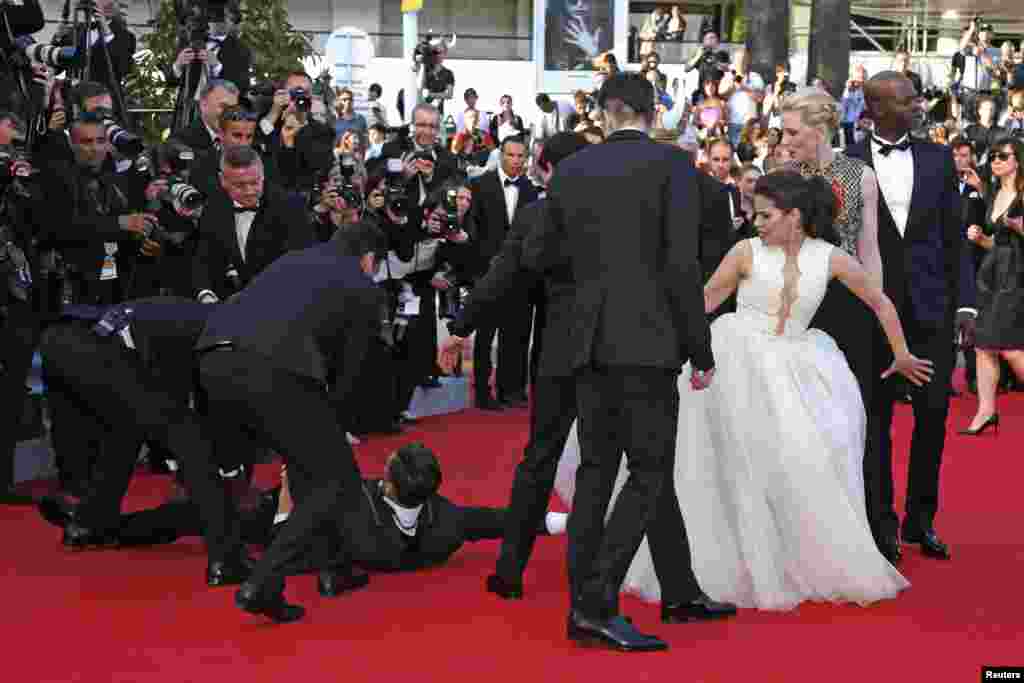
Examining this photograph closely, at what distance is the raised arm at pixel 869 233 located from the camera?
261 inches

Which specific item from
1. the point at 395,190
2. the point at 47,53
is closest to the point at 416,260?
the point at 395,190

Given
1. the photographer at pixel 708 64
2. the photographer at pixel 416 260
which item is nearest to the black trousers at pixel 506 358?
the photographer at pixel 416 260

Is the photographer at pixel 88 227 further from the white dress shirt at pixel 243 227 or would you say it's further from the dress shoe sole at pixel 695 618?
the dress shoe sole at pixel 695 618

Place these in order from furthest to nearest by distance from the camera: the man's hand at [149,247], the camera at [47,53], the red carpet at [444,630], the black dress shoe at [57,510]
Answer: the camera at [47,53] < the man's hand at [149,247] < the black dress shoe at [57,510] < the red carpet at [444,630]

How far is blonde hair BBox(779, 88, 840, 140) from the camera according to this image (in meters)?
6.61

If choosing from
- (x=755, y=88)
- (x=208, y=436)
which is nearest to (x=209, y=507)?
(x=208, y=436)

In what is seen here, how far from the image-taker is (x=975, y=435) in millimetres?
10734

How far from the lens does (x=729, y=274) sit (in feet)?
21.0

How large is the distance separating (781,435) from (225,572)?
2006 mm

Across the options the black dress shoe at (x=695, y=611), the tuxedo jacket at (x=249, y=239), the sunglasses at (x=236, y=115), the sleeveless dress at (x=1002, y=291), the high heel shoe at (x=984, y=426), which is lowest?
the high heel shoe at (x=984, y=426)

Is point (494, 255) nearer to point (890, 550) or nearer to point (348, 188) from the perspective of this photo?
point (348, 188)

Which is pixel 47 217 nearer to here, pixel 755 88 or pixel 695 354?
pixel 695 354

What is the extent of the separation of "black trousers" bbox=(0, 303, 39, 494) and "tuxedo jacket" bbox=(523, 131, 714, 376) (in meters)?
3.73

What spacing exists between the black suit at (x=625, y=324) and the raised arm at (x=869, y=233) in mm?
1512
